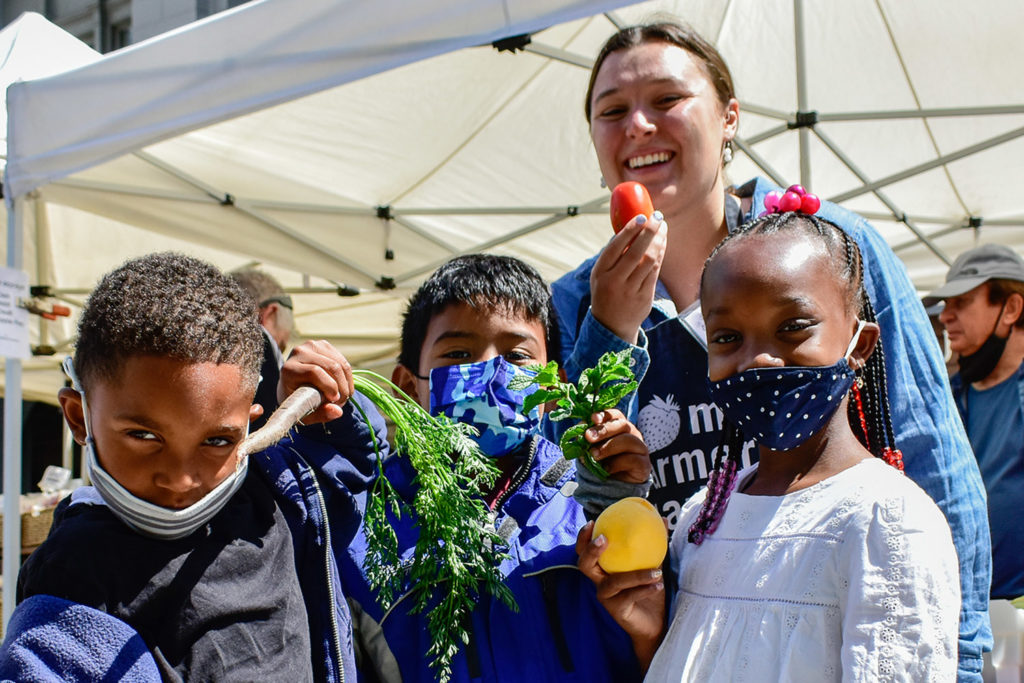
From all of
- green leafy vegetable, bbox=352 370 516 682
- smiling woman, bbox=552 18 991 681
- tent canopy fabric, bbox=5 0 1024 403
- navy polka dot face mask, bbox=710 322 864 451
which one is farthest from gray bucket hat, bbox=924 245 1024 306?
green leafy vegetable, bbox=352 370 516 682

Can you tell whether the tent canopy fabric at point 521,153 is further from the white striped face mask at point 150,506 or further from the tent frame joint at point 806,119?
the white striped face mask at point 150,506

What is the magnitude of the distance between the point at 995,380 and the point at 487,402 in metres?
3.11

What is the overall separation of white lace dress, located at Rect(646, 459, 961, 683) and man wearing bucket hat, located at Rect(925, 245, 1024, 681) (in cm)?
222

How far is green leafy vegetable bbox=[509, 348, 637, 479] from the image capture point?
156cm

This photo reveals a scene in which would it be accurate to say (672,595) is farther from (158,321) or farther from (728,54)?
(728,54)

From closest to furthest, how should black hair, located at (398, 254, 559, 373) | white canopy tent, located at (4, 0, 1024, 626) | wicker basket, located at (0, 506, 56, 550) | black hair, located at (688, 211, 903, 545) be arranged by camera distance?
black hair, located at (688, 211, 903, 545) → black hair, located at (398, 254, 559, 373) → white canopy tent, located at (4, 0, 1024, 626) → wicker basket, located at (0, 506, 56, 550)

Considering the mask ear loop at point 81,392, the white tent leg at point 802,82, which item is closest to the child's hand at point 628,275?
the mask ear loop at point 81,392

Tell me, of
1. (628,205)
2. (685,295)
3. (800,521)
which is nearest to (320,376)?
(628,205)

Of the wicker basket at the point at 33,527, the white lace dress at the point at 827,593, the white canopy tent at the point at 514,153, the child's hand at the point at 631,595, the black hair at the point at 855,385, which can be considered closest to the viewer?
the white lace dress at the point at 827,593

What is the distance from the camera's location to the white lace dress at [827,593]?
1.26 meters

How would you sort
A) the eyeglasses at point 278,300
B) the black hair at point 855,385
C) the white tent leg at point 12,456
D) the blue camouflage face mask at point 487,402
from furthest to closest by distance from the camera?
the eyeglasses at point 278,300
the white tent leg at point 12,456
the blue camouflage face mask at point 487,402
the black hair at point 855,385

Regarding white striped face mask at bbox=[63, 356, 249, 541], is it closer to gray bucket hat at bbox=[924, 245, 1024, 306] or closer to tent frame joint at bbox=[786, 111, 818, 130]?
gray bucket hat at bbox=[924, 245, 1024, 306]

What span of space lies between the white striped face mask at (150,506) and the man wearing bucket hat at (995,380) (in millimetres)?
2923

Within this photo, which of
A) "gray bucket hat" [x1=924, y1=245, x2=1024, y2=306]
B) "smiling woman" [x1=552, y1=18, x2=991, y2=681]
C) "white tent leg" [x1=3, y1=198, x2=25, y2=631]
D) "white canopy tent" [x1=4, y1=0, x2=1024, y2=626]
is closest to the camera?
"smiling woman" [x1=552, y1=18, x2=991, y2=681]
